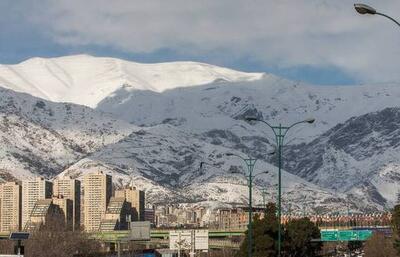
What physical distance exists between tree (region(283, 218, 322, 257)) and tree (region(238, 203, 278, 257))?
18.3 meters

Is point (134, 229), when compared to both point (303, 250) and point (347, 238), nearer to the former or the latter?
point (303, 250)

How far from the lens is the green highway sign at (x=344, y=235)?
163 metres

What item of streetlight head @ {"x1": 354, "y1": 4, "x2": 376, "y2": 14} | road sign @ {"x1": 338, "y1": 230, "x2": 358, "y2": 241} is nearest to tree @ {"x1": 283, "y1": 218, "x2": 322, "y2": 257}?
road sign @ {"x1": 338, "y1": 230, "x2": 358, "y2": 241}

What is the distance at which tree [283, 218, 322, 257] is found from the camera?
13650 cm

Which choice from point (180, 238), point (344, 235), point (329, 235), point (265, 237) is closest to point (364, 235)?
point (344, 235)

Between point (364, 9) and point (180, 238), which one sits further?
point (180, 238)

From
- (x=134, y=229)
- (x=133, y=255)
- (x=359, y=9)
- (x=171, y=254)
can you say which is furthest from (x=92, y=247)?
(x=359, y=9)

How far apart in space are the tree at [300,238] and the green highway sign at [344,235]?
7975mm

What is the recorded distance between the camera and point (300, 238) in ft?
470

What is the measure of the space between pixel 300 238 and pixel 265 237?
32.1 m

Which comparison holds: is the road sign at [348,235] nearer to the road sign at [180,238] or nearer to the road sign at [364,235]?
the road sign at [364,235]

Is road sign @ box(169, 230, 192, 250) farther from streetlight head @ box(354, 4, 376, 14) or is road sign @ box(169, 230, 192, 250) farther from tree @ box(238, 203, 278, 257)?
streetlight head @ box(354, 4, 376, 14)

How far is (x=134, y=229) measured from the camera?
371 ft

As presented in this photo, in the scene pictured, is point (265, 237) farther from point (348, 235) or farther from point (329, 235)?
point (348, 235)
